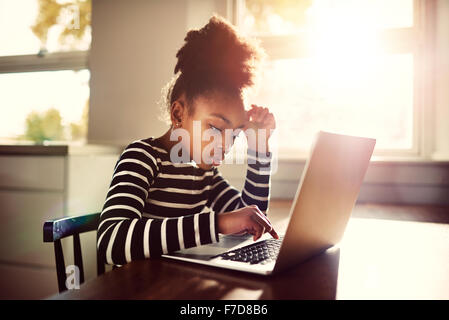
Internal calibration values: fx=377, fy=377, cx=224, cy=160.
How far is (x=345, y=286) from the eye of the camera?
1.72 ft

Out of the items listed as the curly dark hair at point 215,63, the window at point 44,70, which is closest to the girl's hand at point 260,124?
the curly dark hair at point 215,63

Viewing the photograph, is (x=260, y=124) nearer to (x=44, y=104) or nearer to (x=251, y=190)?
(x=251, y=190)

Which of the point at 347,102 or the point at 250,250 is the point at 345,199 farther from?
the point at 347,102

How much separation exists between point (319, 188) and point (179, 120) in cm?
44

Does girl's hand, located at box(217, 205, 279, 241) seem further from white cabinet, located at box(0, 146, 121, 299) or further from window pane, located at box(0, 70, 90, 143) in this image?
window pane, located at box(0, 70, 90, 143)

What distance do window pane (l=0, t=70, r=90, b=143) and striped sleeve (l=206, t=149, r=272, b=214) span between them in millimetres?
1289

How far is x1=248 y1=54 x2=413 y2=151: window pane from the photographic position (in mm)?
1812

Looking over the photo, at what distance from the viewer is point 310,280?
0.54 meters

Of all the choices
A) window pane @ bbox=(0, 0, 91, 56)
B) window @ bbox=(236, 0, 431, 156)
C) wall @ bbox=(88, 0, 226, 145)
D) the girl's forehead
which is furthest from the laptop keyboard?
window pane @ bbox=(0, 0, 91, 56)

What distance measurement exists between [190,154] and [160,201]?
0.45 ft

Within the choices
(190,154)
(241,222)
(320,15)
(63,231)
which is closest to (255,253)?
(241,222)

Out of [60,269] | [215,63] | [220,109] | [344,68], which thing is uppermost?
[344,68]

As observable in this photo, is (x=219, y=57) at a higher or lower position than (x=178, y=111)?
higher

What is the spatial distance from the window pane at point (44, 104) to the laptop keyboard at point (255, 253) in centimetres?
170
